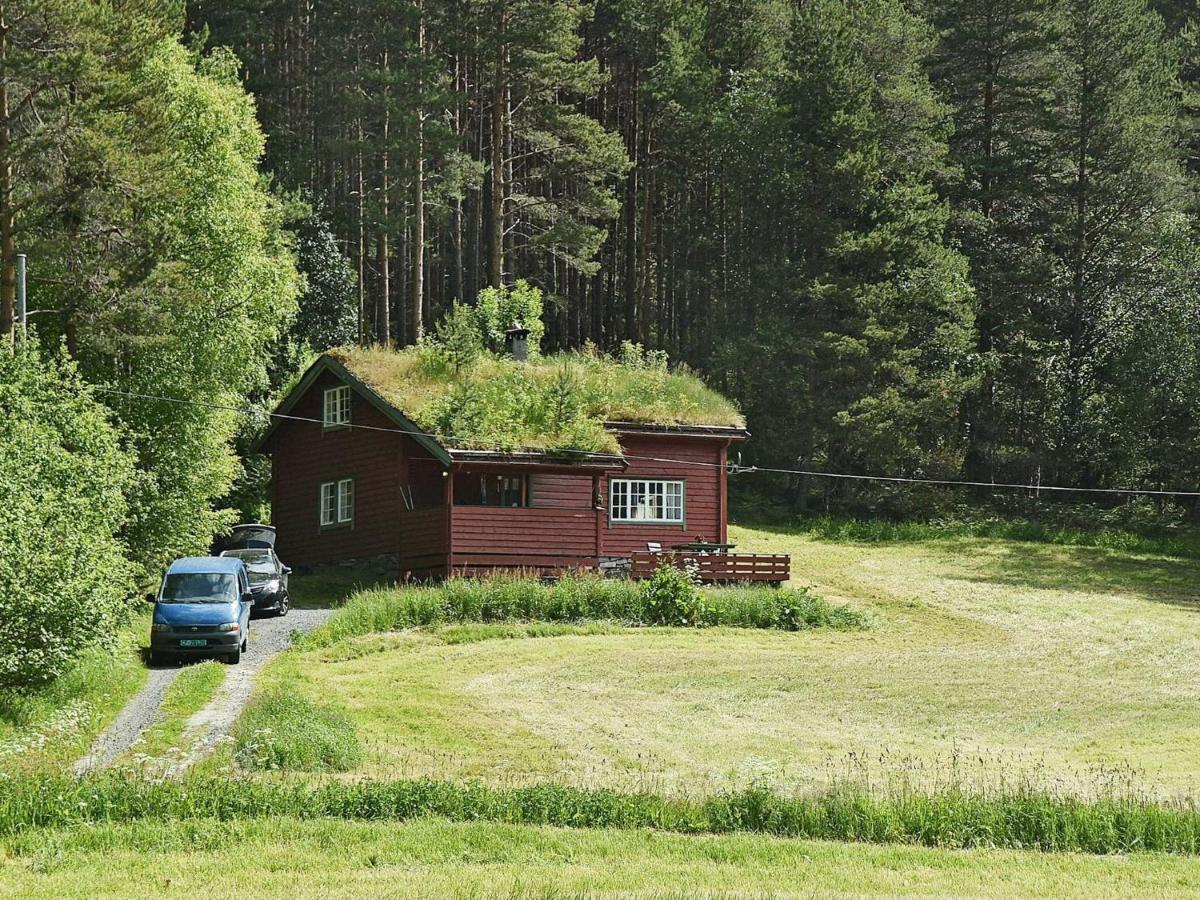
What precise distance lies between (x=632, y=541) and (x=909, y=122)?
25.3 metres

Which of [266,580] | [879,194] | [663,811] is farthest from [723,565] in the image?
[663,811]

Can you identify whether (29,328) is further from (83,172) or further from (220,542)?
(220,542)

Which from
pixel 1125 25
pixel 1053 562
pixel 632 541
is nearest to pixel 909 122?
pixel 1125 25

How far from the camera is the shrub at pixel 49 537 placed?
71.6 feet

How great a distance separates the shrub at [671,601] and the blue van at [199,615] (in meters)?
10.9

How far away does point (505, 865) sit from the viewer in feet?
48.1

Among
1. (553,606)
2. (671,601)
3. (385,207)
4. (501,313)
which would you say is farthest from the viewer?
(385,207)

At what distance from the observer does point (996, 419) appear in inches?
2345

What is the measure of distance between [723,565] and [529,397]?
7.04 meters

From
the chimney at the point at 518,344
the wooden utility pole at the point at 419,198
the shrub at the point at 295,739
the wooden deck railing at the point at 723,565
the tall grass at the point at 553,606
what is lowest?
the shrub at the point at 295,739

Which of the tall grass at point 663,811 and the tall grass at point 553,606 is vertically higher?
the tall grass at point 553,606

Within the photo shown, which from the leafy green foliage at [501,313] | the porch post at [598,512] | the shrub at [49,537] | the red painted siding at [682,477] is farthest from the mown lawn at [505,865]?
the leafy green foliage at [501,313]

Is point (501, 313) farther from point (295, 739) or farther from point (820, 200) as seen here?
point (295, 739)

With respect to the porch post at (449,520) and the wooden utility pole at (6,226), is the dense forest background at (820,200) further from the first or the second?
the wooden utility pole at (6,226)
